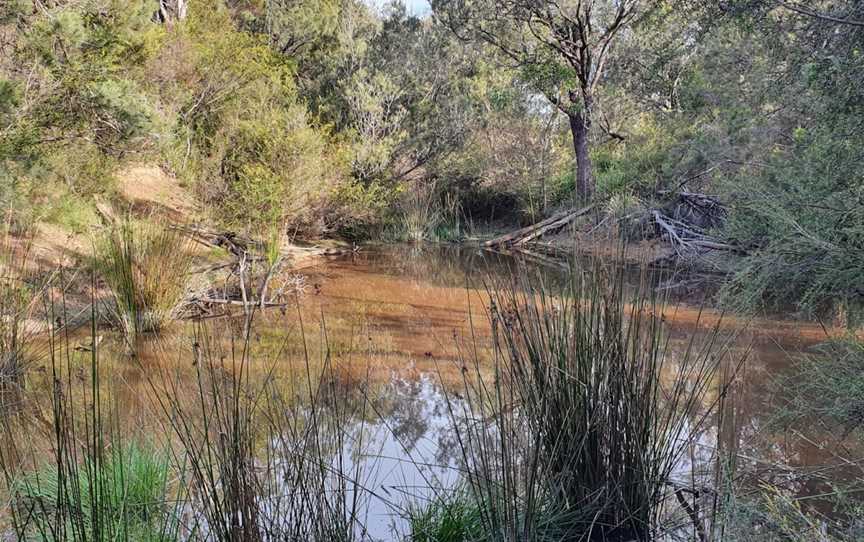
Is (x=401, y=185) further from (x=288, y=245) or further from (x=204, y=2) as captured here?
(x=204, y=2)

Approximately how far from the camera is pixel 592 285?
6.30 ft

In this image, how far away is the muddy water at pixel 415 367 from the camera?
224 centimetres

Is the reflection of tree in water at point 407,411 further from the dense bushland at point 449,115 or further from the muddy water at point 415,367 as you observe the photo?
the dense bushland at point 449,115

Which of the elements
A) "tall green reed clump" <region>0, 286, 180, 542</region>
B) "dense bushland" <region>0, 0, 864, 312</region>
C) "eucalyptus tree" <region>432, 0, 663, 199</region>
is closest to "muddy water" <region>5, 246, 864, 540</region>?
"tall green reed clump" <region>0, 286, 180, 542</region>

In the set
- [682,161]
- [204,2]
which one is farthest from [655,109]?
[204,2]

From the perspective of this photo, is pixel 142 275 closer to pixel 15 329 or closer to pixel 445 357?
pixel 15 329

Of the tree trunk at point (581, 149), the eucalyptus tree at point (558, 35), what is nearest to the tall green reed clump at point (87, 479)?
the eucalyptus tree at point (558, 35)

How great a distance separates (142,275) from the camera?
4523mm

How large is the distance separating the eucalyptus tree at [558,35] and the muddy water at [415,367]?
→ 3.74m

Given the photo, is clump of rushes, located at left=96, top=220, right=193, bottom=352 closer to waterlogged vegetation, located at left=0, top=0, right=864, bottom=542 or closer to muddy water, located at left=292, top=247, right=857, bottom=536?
waterlogged vegetation, located at left=0, top=0, right=864, bottom=542

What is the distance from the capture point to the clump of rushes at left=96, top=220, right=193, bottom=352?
4.27m

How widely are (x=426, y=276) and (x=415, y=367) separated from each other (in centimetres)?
355

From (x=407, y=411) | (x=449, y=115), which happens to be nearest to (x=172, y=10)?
(x=449, y=115)

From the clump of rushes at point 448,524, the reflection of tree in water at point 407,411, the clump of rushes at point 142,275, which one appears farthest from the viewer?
the clump of rushes at point 142,275
